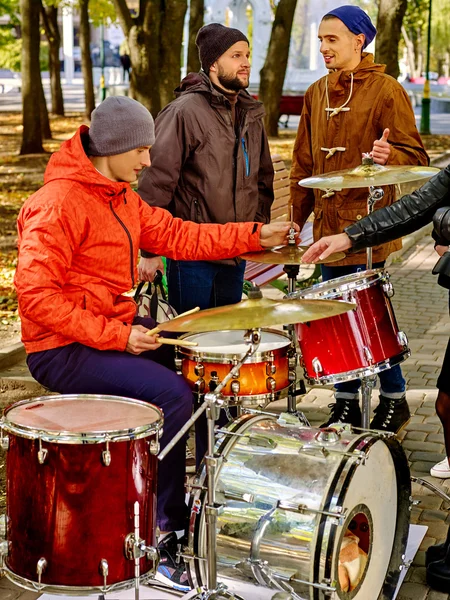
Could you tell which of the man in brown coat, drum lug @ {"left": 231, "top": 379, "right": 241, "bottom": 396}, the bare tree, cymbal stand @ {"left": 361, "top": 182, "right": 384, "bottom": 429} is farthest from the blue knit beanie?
the bare tree

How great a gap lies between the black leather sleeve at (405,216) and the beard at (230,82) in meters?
1.20

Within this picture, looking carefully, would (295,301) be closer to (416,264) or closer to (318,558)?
(318,558)

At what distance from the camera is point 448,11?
62.3m

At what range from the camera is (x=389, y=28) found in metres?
17.8

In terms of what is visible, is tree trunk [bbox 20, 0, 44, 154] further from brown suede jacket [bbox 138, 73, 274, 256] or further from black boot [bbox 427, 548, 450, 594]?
black boot [bbox 427, 548, 450, 594]

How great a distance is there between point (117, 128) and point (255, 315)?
112cm

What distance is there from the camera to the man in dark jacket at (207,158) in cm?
511

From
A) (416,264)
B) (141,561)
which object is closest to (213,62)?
(141,561)

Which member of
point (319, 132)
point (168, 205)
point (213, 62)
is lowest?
point (168, 205)

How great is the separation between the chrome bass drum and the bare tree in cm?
1079

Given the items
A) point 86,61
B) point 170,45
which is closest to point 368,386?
point 170,45

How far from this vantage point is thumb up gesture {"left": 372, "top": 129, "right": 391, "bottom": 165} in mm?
5188

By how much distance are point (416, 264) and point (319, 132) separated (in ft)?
19.1

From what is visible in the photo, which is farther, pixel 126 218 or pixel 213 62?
pixel 213 62
